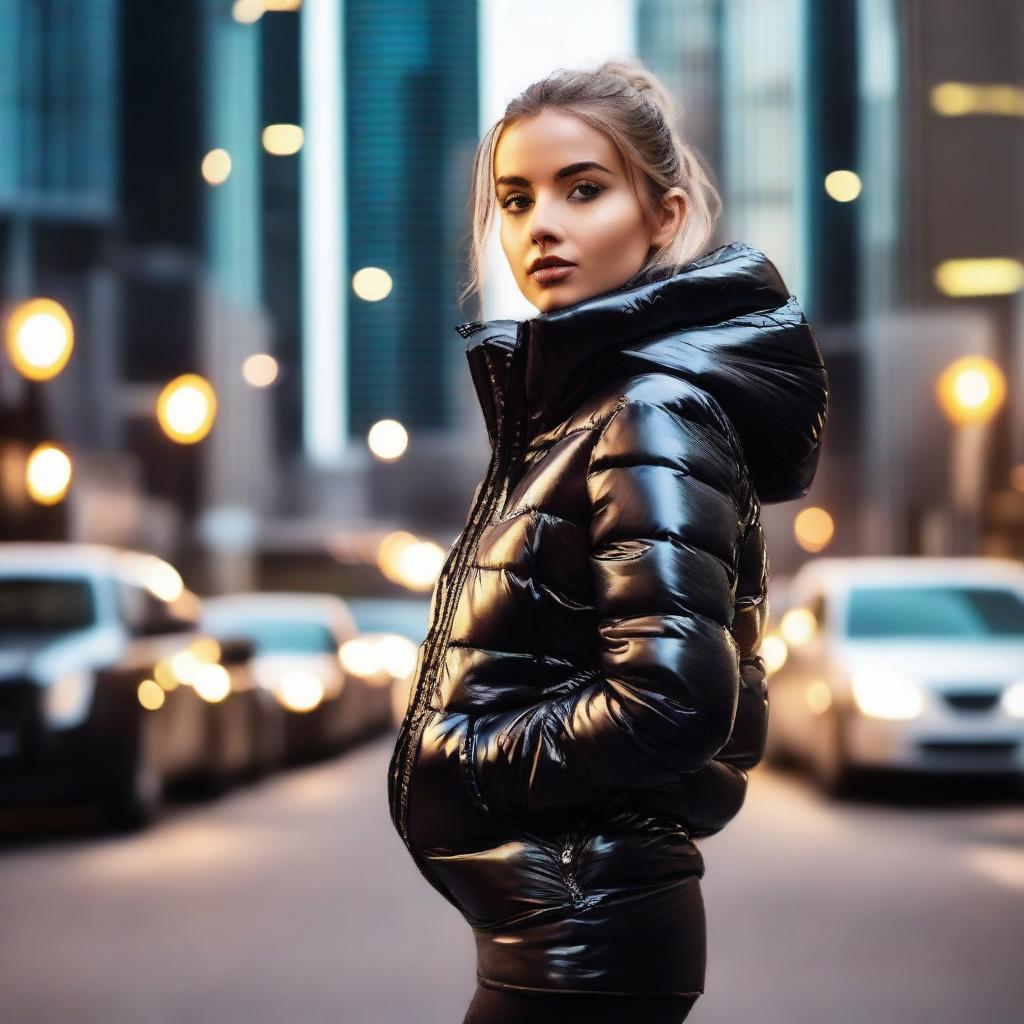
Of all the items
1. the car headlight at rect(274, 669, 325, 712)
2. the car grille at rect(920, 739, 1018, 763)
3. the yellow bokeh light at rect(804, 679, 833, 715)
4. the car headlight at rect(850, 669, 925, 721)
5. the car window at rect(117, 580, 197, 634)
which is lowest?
the car headlight at rect(274, 669, 325, 712)

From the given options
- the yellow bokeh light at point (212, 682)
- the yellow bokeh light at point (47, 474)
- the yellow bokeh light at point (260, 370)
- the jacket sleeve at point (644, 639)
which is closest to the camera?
the jacket sleeve at point (644, 639)

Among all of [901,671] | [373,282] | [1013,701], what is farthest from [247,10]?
[1013,701]

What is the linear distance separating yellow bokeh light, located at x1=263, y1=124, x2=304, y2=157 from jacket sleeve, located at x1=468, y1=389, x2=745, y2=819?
6986mm

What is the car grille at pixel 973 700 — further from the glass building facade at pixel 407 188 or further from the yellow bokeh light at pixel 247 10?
the yellow bokeh light at pixel 247 10

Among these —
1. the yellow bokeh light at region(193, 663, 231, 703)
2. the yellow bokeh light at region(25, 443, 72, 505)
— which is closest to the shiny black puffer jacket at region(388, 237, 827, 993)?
the yellow bokeh light at region(193, 663, 231, 703)

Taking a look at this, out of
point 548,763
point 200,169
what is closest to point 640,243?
point 548,763

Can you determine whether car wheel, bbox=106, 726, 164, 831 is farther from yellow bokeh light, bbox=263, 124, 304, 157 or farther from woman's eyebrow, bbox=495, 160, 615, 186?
woman's eyebrow, bbox=495, 160, 615, 186

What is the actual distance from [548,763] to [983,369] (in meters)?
7.41

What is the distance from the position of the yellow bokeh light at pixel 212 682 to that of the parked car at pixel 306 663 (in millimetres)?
1071

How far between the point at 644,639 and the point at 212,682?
7399 mm

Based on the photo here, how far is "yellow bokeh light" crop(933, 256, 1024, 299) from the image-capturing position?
922cm

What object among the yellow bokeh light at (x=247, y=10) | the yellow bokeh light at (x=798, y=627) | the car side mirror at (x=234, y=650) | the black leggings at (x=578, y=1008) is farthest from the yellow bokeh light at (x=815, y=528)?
the black leggings at (x=578, y=1008)

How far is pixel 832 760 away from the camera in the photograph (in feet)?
27.8

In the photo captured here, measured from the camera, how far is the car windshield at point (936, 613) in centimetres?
888
